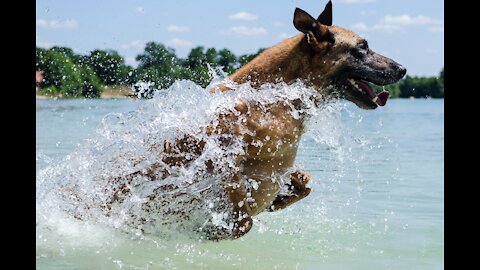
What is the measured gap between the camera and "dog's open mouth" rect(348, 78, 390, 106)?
5.02m

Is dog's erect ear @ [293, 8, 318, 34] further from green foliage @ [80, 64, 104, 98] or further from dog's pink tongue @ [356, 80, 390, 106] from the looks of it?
green foliage @ [80, 64, 104, 98]

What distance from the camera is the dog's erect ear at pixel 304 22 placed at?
4898mm

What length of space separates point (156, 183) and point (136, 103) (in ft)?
2.56

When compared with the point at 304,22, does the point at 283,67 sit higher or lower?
→ lower

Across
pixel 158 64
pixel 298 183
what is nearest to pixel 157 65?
pixel 158 64

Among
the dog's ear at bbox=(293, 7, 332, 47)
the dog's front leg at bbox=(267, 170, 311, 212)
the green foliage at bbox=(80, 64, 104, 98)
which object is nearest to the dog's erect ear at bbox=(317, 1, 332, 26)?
the dog's ear at bbox=(293, 7, 332, 47)

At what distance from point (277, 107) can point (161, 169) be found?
37.2 inches

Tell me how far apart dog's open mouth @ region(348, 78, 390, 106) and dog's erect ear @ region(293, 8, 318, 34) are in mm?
472

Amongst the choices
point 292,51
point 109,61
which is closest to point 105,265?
point 292,51

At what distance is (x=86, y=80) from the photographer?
504 inches

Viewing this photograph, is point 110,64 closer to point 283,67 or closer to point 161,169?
point 161,169

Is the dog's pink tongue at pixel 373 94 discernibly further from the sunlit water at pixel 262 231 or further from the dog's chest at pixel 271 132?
the dog's chest at pixel 271 132

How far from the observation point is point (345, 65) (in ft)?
16.4
